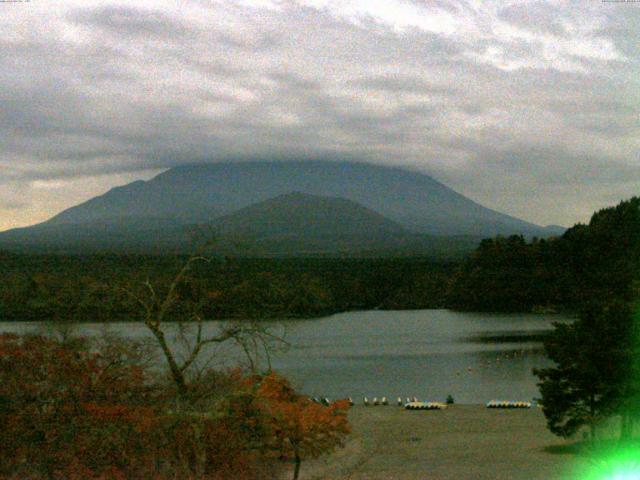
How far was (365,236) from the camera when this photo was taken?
18300 cm

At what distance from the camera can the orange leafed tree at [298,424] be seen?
1463 cm

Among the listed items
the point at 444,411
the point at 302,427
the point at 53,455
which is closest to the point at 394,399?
the point at 444,411

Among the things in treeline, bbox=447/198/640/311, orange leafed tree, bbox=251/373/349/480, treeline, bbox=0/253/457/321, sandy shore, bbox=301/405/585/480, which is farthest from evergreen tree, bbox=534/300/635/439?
treeline, bbox=447/198/640/311

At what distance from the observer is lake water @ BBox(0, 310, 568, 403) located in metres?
34.1

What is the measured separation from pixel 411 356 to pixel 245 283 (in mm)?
13313

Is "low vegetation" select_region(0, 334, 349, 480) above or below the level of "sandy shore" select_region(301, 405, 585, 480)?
above

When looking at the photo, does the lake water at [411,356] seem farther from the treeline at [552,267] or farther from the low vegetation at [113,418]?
the low vegetation at [113,418]

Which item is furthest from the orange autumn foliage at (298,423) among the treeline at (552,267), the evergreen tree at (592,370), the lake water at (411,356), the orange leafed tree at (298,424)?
the treeline at (552,267)

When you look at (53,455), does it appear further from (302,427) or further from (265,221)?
(265,221)

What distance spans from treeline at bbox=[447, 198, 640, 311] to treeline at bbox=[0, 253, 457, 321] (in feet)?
18.8

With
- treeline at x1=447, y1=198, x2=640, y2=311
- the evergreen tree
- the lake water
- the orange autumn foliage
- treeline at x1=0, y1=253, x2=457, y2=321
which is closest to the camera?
the orange autumn foliage

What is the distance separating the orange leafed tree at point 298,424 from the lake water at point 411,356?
3757 mm

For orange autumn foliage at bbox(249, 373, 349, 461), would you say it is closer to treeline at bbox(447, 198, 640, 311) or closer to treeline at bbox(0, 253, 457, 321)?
treeline at bbox(0, 253, 457, 321)

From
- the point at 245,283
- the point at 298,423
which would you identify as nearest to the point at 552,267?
the point at 245,283
